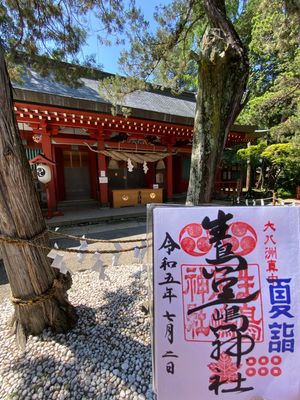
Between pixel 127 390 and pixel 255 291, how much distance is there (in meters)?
1.17

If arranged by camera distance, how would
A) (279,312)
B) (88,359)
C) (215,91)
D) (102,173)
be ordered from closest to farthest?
(279,312), (88,359), (215,91), (102,173)

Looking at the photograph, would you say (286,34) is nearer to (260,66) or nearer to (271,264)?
(271,264)

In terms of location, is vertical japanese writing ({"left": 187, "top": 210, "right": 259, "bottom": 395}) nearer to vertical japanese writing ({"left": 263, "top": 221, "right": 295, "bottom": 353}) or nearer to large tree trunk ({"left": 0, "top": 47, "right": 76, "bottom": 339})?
vertical japanese writing ({"left": 263, "top": 221, "right": 295, "bottom": 353})

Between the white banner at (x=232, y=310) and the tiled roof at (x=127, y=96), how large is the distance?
5.08 meters

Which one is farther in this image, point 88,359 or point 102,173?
point 102,173

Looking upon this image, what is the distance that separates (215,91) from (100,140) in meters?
5.40

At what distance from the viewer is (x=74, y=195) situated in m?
8.38

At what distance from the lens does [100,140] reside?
684cm

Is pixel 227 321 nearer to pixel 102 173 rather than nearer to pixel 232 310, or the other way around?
pixel 232 310

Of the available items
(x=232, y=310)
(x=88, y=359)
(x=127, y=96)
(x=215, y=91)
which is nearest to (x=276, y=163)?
(x=127, y=96)

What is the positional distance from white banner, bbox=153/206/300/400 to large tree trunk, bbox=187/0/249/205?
3.27ft

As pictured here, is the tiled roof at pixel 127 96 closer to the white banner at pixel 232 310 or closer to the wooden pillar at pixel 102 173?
the wooden pillar at pixel 102 173

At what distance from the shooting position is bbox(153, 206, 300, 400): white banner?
117 cm

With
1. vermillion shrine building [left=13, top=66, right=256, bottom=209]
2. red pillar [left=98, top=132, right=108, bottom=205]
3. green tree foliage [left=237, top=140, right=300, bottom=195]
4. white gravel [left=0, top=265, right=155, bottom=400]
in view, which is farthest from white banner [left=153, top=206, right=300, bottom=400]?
green tree foliage [left=237, top=140, right=300, bottom=195]
